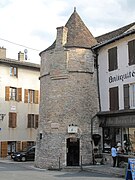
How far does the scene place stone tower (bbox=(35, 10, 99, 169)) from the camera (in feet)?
78.3

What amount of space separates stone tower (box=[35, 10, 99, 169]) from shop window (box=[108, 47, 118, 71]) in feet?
5.27

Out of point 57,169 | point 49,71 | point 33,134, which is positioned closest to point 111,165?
point 57,169

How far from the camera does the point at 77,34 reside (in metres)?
26.0

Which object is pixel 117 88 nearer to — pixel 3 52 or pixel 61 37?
pixel 61 37

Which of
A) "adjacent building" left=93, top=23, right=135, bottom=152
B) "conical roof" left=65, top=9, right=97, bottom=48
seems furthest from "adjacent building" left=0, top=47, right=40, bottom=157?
"adjacent building" left=93, top=23, right=135, bottom=152

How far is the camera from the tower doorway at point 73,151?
77.8ft

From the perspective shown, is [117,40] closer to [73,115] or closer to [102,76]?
[102,76]

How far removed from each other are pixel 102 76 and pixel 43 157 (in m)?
7.54

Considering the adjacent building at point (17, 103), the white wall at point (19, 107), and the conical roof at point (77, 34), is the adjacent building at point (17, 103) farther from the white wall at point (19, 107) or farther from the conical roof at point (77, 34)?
the conical roof at point (77, 34)

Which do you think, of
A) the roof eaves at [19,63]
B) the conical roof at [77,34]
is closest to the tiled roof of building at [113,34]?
the conical roof at [77,34]

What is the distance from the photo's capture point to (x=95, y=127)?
81.3ft

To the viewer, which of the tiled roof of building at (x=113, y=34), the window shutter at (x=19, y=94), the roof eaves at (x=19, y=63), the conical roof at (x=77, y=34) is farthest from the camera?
the window shutter at (x=19, y=94)

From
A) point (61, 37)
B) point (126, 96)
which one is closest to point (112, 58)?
point (126, 96)

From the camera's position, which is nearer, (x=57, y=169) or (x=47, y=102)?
(x=57, y=169)
